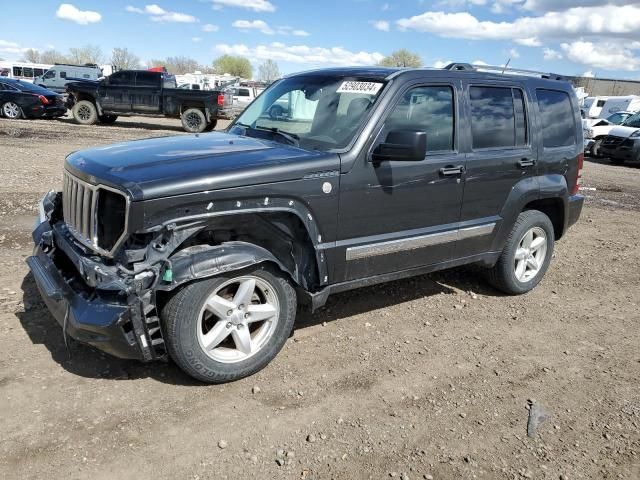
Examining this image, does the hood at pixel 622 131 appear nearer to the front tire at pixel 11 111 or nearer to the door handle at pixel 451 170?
the door handle at pixel 451 170

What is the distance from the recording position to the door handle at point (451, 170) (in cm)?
421

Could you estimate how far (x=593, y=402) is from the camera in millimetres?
3529

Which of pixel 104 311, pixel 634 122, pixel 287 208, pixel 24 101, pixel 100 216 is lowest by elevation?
pixel 104 311

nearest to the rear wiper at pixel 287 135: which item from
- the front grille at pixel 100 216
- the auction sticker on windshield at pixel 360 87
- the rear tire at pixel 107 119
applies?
the auction sticker on windshield at pixel 360 87

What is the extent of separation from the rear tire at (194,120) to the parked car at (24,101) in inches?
217

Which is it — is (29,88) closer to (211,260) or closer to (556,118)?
(556,118)

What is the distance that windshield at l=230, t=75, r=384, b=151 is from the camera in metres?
3.88

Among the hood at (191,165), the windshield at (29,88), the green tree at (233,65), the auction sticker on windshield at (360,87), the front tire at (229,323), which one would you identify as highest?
the green tree at (233,65)

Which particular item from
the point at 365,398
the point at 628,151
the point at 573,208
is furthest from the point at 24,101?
the point at 628,151

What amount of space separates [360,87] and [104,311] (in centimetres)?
242

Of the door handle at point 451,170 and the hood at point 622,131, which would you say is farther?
the hood at point 622,131

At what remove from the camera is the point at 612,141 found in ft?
56.5

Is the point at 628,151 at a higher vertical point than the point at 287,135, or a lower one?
higher

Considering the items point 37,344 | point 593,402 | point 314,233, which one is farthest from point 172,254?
point 593,402
